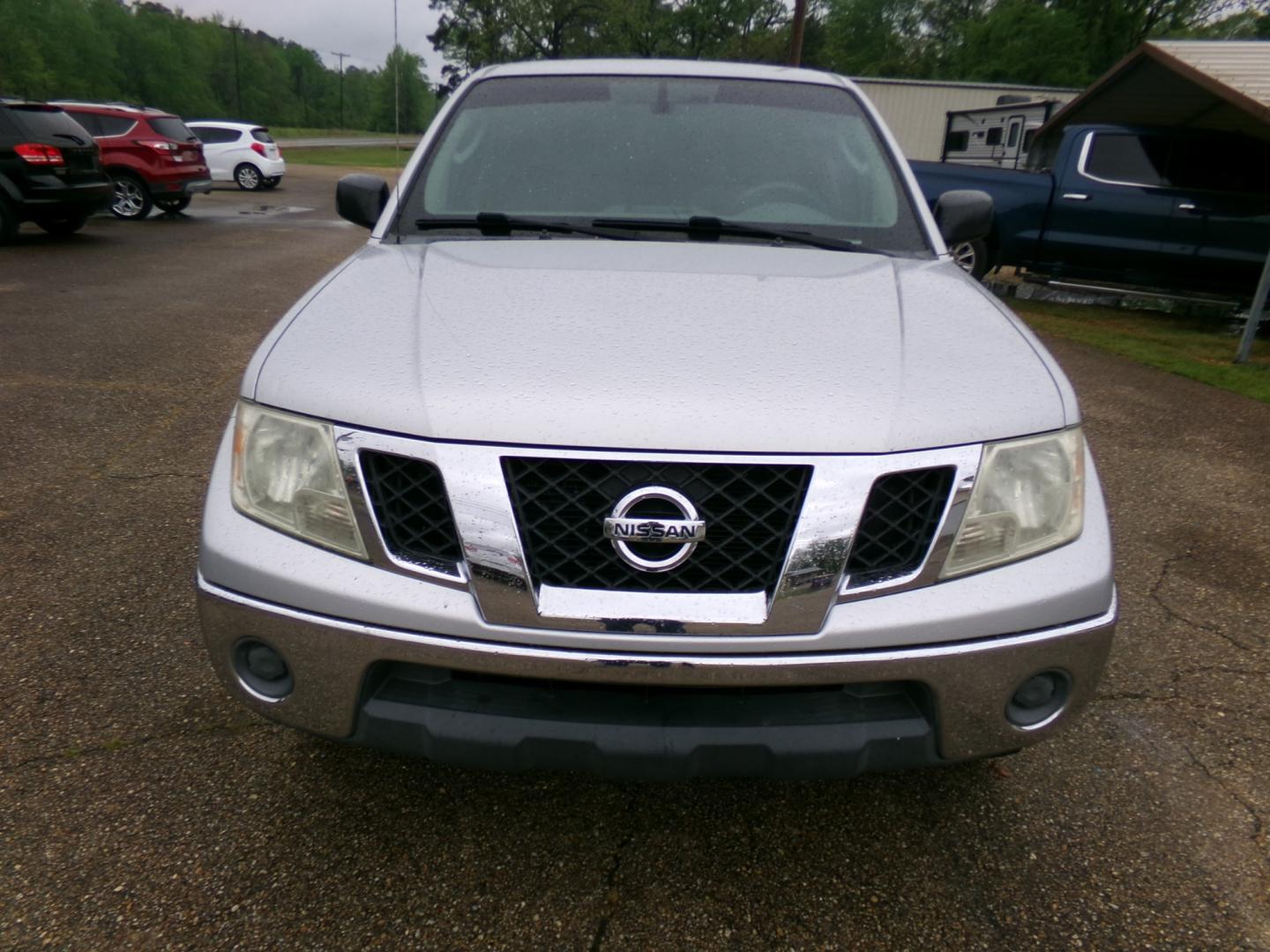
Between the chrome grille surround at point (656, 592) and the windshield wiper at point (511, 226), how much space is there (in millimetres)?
1146

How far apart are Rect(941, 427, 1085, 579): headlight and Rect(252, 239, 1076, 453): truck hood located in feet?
0.17

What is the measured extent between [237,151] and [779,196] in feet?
71.3

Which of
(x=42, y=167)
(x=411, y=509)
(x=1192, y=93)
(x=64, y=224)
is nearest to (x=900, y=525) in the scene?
(x=411, y=509)

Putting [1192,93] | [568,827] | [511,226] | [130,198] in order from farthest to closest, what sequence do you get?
[130,198], [1192,93], [511,226], [568,827]

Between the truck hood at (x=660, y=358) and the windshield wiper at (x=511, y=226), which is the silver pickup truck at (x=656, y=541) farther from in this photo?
the windshield wiper at (x=511, y=226)

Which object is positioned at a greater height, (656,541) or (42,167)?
(656,541)

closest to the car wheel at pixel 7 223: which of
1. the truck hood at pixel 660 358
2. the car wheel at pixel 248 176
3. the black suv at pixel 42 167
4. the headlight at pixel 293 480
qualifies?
the black suv at pixel 42 167

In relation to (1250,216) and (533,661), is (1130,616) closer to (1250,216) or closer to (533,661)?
(533,661)

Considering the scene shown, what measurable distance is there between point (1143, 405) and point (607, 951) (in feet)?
18.3

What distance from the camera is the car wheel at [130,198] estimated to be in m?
14.2

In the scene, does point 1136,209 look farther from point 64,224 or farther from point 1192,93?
point 64,224

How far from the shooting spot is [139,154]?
14.0 meters

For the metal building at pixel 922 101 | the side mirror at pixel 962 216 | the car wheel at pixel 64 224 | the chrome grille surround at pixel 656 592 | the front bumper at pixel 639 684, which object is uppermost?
the metal building at pixel 922 101

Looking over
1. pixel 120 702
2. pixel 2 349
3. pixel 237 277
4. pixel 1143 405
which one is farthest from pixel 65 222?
pixel 1143 405
